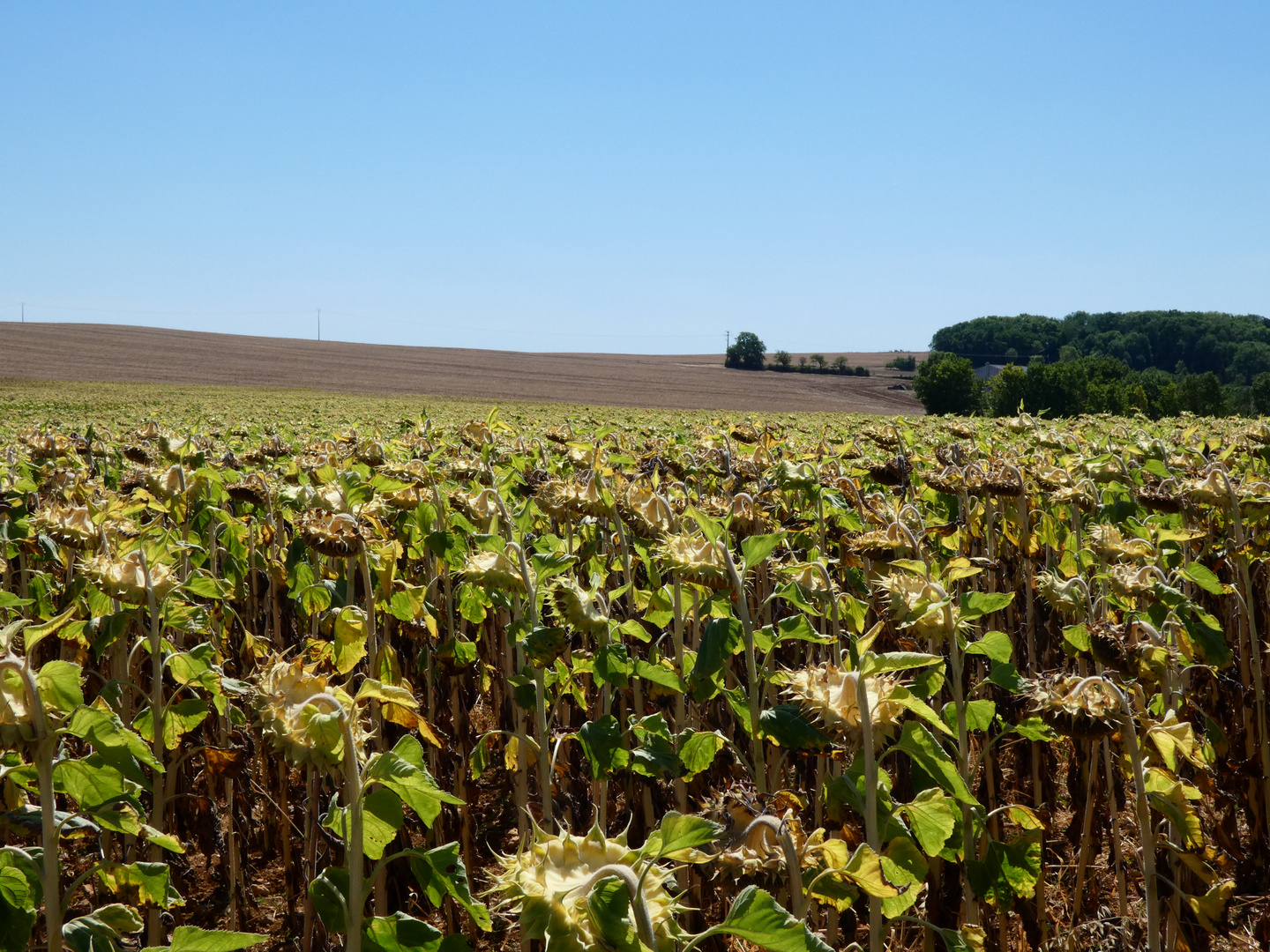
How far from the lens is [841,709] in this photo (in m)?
1.62

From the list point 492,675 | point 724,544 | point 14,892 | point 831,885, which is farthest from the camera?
point 492,675

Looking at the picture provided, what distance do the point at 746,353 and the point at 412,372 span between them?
106ft

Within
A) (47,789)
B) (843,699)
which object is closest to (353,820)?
(47,789)

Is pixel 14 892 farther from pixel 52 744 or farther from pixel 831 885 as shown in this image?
pixel 831 885

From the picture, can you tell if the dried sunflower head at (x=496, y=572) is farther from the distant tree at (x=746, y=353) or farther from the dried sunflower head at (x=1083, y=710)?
the distant tree at (x=746, y=353)

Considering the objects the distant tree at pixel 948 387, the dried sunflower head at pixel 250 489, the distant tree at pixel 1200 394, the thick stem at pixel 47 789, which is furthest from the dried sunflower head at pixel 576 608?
the distant tree at pixel 1200 394

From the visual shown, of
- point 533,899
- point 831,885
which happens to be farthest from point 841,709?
point 533,899

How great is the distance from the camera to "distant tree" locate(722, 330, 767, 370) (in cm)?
8431

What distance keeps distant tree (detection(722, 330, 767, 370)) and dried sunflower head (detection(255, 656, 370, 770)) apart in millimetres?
83134

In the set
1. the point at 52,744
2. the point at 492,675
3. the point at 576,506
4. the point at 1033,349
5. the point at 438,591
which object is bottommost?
the point at 492,675

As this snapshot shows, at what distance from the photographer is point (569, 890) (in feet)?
3.42

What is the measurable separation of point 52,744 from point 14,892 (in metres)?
0.20

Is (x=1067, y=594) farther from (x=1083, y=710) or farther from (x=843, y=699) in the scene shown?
(x=843, y=699)

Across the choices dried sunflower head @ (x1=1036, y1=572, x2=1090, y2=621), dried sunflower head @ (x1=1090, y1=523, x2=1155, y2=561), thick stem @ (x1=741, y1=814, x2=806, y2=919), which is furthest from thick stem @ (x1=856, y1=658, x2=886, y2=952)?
dried sunflower head @ (x1=1090, y1=523, x2=1155, y2=561)
